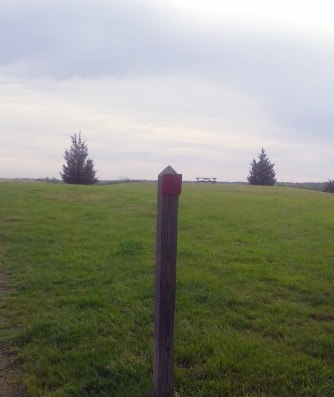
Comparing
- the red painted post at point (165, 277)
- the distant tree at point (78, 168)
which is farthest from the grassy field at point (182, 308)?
the distant tree at point (78, 168)

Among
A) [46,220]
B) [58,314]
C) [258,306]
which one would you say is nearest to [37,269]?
[58,314]

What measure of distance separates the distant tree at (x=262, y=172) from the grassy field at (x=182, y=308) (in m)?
38.5

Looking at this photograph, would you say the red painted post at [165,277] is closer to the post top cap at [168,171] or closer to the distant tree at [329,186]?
the post top cap at [168,171]

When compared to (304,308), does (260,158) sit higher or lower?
higher

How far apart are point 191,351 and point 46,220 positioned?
8824mm

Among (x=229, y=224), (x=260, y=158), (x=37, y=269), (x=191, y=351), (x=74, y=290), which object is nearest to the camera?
(x=191, y=351)

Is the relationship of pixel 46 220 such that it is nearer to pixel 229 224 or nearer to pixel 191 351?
pixel 229 224

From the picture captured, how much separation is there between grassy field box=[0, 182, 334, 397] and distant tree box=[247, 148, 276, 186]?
38.5 meters

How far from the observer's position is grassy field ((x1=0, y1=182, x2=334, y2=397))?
4449 millimetres

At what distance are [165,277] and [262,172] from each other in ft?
158

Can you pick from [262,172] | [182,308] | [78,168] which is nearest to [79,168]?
[78,168]

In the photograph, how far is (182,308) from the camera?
6066mm

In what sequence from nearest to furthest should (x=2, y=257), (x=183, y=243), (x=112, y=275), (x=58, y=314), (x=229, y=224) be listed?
1. (x=58, y=314)
2. (x=112, y=275)
3. (x=2, y=257)
4. (x=183, y=243)
5. (x=229, y=224)

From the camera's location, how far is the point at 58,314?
6105mm
